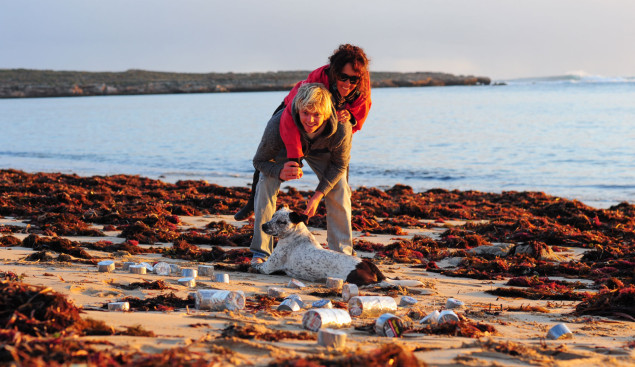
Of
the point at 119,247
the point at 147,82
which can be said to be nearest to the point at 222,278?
the point at 119,247

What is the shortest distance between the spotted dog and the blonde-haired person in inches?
8.8

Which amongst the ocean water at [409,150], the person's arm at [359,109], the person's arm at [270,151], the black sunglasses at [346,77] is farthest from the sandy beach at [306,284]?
the ocean water at [409,150]

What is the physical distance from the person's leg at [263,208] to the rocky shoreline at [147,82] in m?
90.6

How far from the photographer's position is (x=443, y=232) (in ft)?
32.4

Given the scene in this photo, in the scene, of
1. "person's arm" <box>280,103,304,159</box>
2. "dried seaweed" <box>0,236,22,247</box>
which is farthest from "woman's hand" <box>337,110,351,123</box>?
"dried seaweed" <box>0,236,22,247</box>

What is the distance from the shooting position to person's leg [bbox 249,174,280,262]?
689 centimetres

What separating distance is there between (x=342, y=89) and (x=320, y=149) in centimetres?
67

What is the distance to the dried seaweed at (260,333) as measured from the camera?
369 cm

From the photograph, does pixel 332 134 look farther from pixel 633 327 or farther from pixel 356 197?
pixel 356 197

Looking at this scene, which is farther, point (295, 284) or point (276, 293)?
point (295, 284)

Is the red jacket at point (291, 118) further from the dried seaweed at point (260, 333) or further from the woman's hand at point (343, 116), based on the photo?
the dried seaweed at point (260, 333)

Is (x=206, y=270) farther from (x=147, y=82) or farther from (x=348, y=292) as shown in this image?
(x=147, y=82)

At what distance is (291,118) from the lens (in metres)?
6.14

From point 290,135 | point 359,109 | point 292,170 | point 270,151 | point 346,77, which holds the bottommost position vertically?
point 292,170
